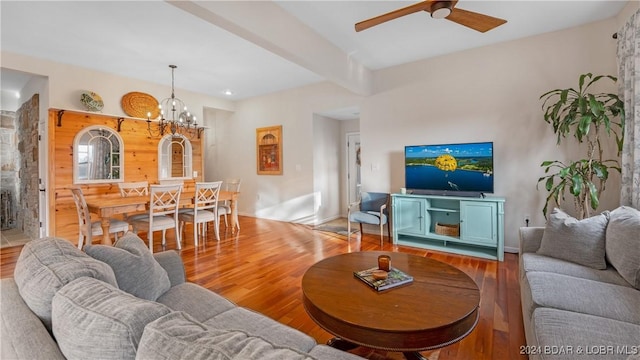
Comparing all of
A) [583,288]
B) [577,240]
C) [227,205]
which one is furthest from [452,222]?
[227,205]

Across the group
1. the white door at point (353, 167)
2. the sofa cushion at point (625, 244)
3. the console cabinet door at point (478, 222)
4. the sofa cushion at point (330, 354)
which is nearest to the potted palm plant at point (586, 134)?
the console cabinet door at point (478, 222)

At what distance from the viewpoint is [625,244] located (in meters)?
1.84

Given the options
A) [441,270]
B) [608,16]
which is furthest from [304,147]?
[608,16]

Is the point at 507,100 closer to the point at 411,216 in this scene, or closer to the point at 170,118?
the point at 411,216

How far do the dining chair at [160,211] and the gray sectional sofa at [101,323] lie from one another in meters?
2.49

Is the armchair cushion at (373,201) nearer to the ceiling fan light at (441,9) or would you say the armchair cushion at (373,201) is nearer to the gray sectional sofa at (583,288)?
the gray sectional sofa at (583,288)

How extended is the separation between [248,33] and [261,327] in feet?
7.80

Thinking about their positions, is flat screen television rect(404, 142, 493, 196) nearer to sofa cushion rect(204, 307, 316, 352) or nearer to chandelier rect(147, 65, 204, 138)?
sofa cushion rect(204, 307, 316, 352)

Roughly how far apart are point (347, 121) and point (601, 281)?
203 inches

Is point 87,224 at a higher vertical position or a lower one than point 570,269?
higher

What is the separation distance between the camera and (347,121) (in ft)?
21.1

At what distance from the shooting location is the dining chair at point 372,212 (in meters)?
4.21

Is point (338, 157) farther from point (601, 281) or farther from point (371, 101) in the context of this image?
point (601, 281)

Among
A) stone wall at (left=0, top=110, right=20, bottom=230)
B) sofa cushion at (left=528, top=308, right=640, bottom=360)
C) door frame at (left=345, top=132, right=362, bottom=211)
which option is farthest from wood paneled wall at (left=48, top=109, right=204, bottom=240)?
sofa cushion at (left=528, top=308, right=640, bottom=360)
